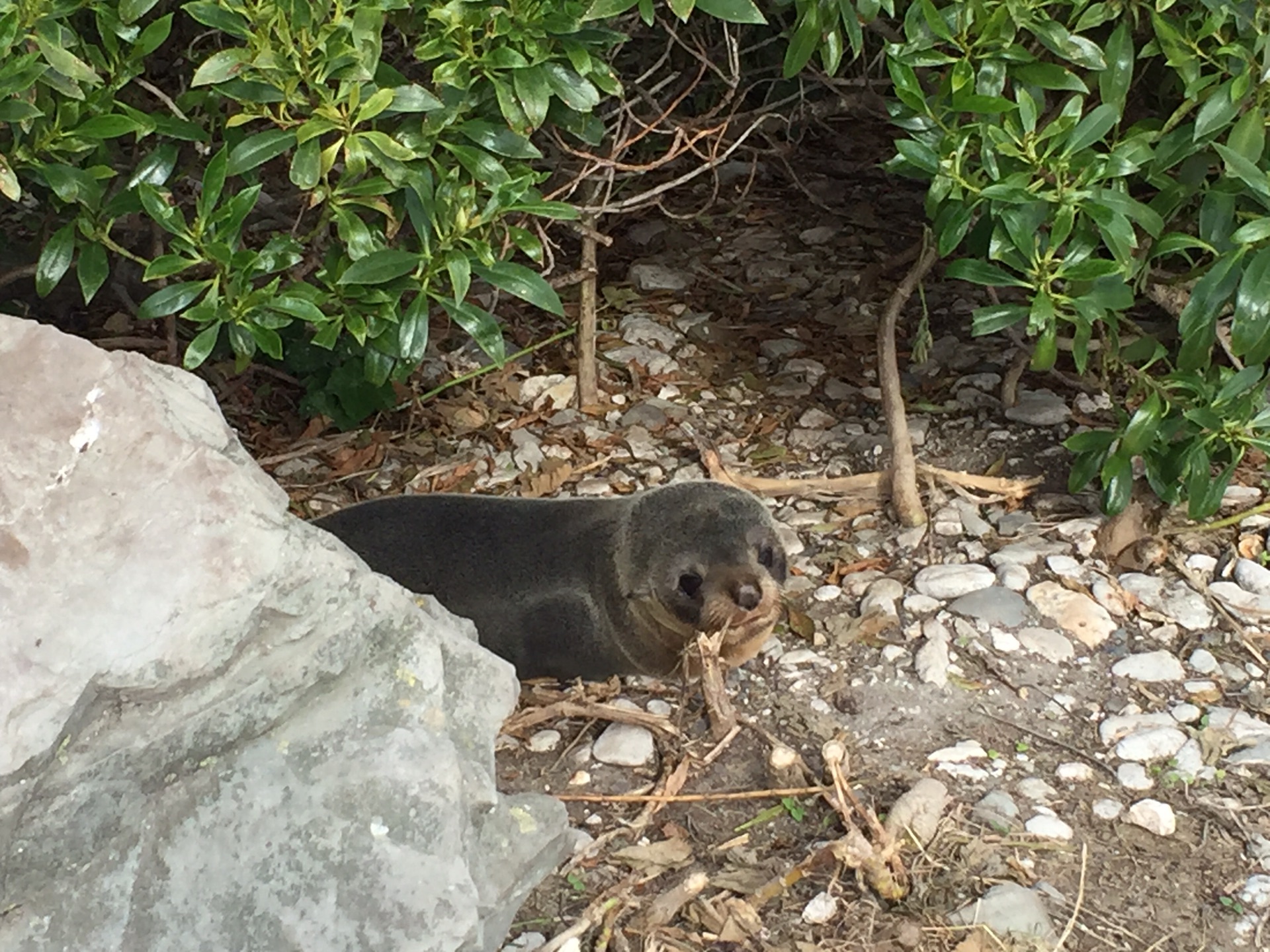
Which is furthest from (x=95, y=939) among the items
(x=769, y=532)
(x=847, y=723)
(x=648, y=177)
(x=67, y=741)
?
(x=648, y=177)

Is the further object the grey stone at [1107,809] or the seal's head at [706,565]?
the seal's head at [706,565]

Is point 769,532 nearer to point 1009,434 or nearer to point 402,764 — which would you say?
point 1009,434

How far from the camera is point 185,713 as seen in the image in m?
2.40

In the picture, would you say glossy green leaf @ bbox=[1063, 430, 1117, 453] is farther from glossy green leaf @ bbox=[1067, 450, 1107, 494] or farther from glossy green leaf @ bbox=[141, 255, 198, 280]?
glossy green leaf @ bbox=[141, 255, 198, 280]

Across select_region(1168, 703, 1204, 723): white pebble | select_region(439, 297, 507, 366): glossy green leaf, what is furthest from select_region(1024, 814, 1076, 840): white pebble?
select_region(439, 297, 507, 366): glossy green leaf

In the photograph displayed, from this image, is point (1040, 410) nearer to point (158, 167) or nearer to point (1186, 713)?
point (1186, 713)

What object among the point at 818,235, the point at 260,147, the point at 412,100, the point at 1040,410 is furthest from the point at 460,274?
the point at 818,235

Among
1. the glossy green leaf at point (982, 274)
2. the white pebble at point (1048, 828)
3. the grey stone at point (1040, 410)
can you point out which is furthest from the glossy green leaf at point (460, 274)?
the grey stone at point (1040, 410)

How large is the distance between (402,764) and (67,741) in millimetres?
593

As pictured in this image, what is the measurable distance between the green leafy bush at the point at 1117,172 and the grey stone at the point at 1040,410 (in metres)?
1.00

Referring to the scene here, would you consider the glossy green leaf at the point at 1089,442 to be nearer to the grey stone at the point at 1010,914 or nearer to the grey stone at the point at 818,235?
the grey stone at the point at 1010,914

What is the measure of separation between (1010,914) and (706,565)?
1516 mm

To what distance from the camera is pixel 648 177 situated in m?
6.77

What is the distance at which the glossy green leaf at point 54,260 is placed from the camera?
369 cm
